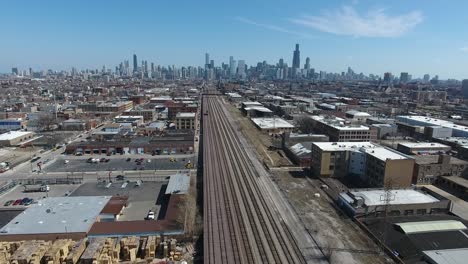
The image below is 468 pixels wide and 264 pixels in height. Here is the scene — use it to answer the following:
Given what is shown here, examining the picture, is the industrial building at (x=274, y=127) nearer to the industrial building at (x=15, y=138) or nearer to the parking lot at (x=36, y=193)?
the parking lot at (x=36, y=193)

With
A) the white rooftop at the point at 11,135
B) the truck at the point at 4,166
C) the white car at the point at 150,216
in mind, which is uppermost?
the white rooftop at the point at 11,135

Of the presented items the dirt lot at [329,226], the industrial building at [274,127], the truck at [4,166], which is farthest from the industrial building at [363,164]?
the truck at [4,166]

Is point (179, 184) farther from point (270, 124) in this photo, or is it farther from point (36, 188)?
point (270, 124)

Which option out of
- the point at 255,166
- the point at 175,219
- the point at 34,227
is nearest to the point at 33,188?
the point at 34,227

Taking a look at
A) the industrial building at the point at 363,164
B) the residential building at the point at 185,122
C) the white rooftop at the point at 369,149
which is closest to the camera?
the industrial building at the point at 363,164

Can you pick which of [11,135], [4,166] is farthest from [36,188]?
[11,135]

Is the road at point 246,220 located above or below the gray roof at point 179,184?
below

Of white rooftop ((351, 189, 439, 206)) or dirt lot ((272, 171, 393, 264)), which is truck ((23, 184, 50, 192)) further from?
white rooftop ((351, 189, 439, 206))
